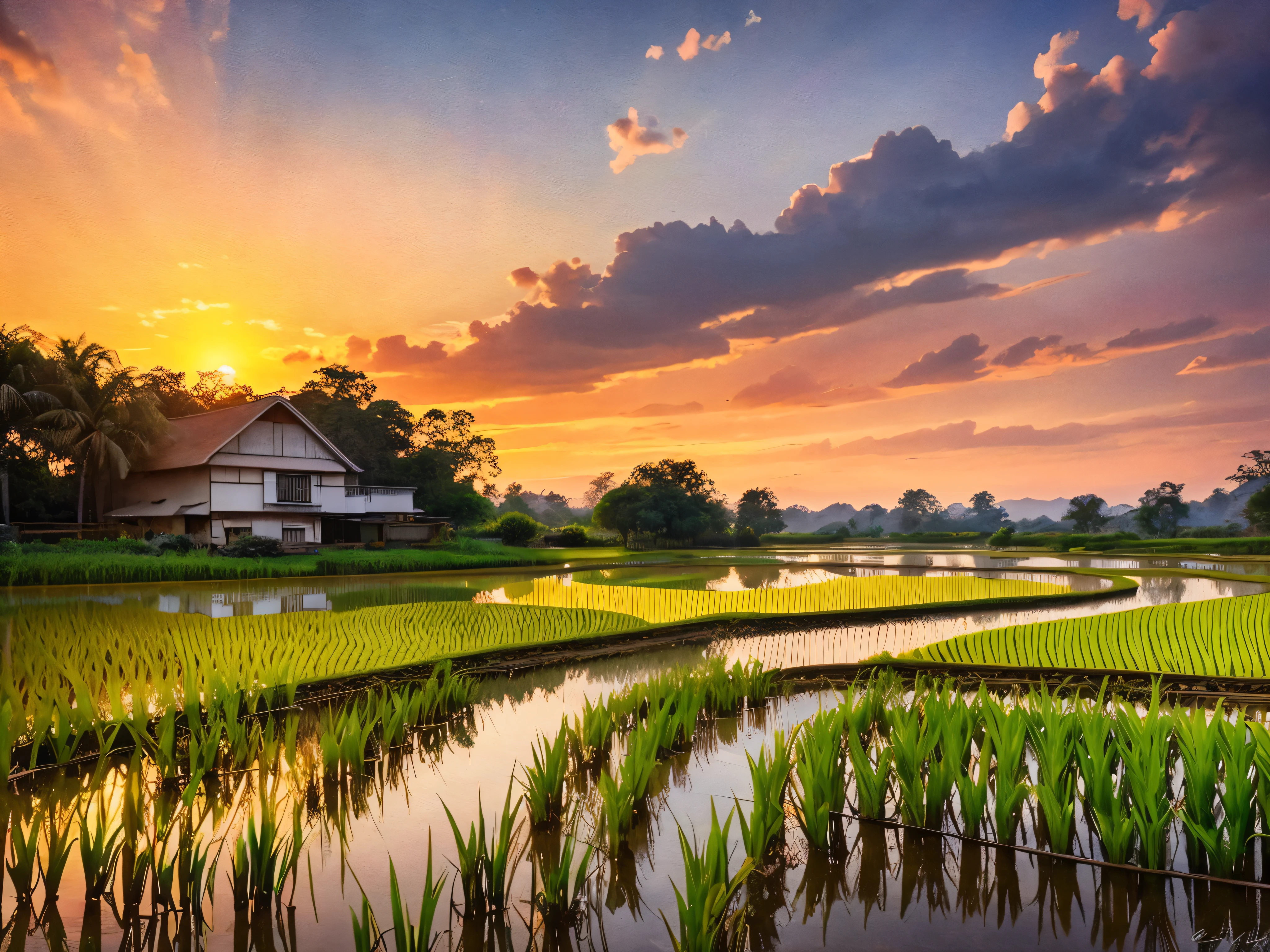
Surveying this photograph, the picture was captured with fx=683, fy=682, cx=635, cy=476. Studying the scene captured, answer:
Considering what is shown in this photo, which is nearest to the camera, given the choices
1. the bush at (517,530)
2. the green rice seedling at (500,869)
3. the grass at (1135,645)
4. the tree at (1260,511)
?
the green rice seedling at (500,869)

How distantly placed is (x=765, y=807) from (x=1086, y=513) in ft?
205

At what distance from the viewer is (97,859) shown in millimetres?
3150

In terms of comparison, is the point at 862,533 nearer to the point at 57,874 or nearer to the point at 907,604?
the point at 907,604

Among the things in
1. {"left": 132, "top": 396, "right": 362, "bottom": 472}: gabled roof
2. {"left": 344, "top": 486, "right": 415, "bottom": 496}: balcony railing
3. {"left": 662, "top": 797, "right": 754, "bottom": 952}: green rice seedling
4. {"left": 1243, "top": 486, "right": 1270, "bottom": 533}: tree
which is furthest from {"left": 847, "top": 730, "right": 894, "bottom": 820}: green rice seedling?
{"left": 1243, "top": 486, "right": 1270, "bottom": 533}: tree

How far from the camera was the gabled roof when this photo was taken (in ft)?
95.2

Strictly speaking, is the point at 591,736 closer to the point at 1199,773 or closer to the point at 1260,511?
the point at 1199,773

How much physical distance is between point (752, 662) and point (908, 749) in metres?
3.67

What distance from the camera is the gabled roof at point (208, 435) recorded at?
29.0m

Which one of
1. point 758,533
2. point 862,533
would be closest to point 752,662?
point 758,533

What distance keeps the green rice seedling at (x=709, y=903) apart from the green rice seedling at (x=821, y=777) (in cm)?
68

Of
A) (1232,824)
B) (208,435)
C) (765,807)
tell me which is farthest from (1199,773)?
(208,435)

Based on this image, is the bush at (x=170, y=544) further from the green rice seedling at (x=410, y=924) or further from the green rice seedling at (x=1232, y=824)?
the green rice seedling at (x=1232, y=824)

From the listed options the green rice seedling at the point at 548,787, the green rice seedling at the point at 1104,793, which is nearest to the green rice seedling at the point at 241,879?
the green rice seedling at the point at 548,787

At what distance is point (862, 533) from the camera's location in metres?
82.3
